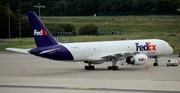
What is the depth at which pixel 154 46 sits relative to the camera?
5256 cm

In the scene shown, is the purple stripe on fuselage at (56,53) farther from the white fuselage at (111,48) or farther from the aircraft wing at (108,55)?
the aircraft wing at (108,55)

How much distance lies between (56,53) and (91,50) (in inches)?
175

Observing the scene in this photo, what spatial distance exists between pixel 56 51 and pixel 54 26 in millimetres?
59490

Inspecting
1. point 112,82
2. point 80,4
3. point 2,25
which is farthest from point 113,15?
point 112,82

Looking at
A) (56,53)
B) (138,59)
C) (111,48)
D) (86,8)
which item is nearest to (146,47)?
(111,48)

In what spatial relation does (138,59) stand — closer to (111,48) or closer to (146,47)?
(111,48)

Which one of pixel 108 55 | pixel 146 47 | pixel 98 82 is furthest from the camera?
pixel 146 47

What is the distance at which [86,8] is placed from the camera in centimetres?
12112

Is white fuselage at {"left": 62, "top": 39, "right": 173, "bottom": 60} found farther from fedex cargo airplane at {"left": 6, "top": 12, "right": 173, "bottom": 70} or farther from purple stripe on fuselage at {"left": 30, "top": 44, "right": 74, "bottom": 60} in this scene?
purple stripe on fuselage at {"left": 30, "top": 44, "right": 74, "bottom": 60}

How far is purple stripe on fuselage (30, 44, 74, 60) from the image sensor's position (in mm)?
45094

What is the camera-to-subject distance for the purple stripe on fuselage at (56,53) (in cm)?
4509

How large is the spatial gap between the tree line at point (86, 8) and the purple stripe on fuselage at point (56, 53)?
53733 mm

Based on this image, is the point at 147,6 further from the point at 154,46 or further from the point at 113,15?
the point at 154,46

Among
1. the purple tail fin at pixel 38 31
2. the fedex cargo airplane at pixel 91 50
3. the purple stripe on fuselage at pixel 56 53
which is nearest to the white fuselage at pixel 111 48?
the fedex cargo airplane at pixel 91 50
